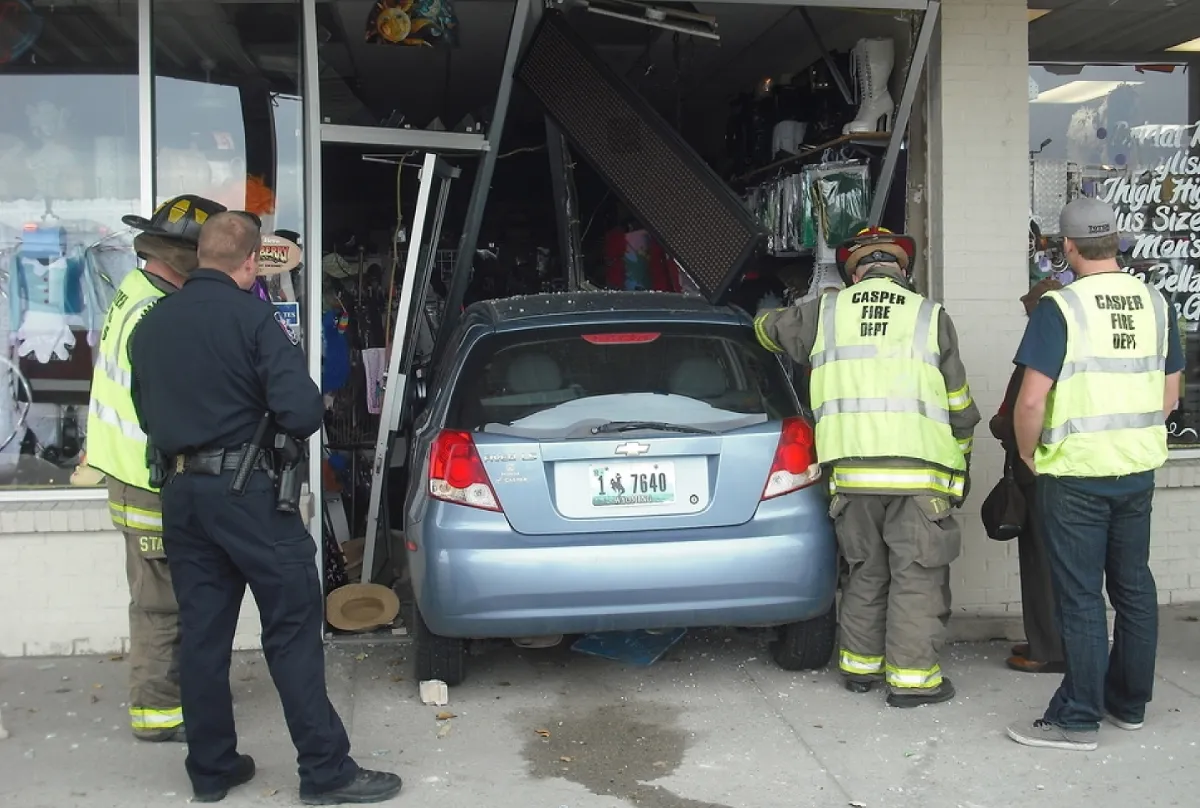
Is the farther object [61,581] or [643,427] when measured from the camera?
[61,581]

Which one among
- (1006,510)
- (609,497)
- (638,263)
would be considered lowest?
(1006,510)

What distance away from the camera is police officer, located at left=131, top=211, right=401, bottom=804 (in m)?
3.99

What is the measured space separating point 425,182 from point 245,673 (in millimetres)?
2442

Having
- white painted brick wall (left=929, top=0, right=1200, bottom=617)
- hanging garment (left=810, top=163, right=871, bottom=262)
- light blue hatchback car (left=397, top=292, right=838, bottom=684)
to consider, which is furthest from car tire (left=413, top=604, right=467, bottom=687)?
hanging garment (left=810, top=163, right=871, bottom=262)

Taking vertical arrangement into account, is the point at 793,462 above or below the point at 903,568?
above

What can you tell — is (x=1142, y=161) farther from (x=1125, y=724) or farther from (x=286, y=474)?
(x=286, y=474)

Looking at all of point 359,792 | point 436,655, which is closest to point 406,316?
point 436,655

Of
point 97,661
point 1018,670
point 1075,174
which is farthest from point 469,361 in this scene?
point 1075,174

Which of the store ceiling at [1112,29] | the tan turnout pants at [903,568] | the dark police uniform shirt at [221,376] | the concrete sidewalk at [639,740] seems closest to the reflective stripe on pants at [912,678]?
the tan turnout pants at [903,568]

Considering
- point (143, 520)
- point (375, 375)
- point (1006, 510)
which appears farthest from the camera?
point (375, 375)

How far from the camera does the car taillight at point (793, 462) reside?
504 centimetres

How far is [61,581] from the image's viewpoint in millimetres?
5941

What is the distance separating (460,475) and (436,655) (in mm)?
901

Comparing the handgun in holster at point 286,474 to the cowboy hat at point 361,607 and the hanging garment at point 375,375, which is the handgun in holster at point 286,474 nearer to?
the cowboy hat at point 361,607
